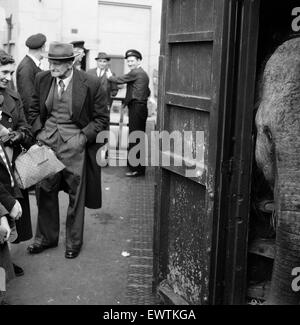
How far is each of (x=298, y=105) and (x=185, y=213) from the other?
1335 millimetres

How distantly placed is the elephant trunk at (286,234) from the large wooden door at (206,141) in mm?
492

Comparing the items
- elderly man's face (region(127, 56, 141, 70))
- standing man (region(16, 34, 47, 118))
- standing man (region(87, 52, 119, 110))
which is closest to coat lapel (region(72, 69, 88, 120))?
standing man (region(16, 34, 47, 118))

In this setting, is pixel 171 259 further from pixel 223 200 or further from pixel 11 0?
pixel 11 0

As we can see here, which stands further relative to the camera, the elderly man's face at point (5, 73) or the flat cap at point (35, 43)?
the flat cap at point (35, 43)

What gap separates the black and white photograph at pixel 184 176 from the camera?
350cm

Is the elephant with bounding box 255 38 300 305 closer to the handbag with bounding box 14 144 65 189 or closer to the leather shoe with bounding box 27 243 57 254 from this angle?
the handbag with bounding box 14 144 65 189

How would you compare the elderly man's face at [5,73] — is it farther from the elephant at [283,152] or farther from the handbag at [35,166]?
the elephant at [283,152]

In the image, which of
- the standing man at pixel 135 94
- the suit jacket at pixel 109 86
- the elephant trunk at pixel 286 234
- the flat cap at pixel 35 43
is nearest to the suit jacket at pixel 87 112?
the flat cap at pixel 35 43

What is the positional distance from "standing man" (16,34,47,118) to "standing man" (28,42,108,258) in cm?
170

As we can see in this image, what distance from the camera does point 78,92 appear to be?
590cm

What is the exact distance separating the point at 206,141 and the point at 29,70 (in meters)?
4.61

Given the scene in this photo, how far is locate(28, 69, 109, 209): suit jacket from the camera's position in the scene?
19.4ft
